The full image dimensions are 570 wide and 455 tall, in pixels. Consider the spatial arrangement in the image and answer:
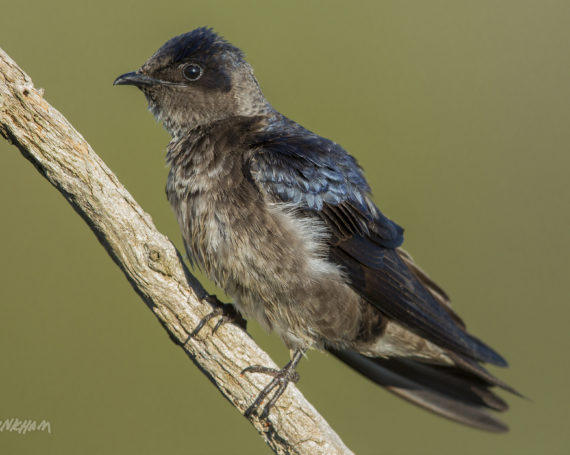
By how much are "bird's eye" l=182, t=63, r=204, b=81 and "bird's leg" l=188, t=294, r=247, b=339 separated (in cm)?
110

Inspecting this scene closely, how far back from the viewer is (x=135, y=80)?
11.1 feet

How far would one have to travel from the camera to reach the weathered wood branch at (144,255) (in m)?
2.36

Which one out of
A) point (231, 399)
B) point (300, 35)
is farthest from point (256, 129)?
point (300, 35)

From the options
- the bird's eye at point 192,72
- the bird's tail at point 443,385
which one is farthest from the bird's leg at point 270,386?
the bird's eye at point 192,72

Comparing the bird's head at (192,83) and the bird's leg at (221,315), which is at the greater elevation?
the bird's head at (192,83)

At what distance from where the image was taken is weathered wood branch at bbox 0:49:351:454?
7.73ft

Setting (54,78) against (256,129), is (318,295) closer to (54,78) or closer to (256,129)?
(256,129)

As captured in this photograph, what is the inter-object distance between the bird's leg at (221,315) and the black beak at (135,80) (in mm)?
1099

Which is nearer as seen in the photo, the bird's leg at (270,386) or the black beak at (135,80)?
the bird's leg at (270,386)

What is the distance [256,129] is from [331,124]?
2.69 meters

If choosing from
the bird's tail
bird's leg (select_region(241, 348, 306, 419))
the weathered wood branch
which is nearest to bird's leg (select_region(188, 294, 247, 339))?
the weathered wood branch

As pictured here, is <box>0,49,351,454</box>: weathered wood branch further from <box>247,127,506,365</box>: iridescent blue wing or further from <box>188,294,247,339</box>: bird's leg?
<box>247,127,506,365</box>: iridescent blue wing

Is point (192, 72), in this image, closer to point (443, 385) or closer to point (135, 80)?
point (135, 80)

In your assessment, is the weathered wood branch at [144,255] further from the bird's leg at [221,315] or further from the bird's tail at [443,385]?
the bird's tail at [443,385]
